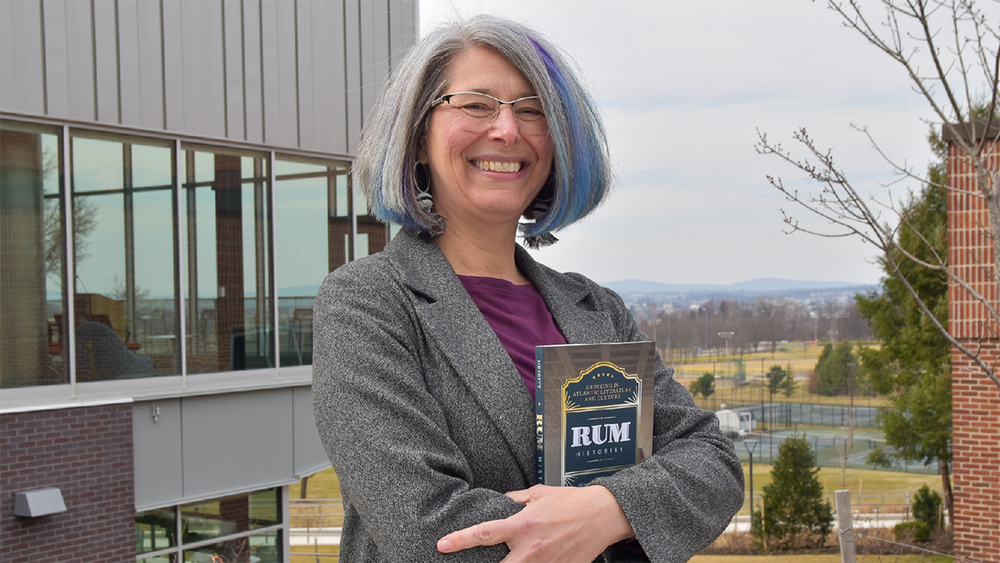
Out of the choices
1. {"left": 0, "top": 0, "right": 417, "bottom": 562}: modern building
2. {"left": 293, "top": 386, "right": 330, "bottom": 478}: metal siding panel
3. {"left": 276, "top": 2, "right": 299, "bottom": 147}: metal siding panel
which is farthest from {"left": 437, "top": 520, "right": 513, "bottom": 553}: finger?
{"left": 276, "top": 2, "right": 299, "bottom": 147}: metal siding panel

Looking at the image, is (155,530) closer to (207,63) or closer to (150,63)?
(150,63)

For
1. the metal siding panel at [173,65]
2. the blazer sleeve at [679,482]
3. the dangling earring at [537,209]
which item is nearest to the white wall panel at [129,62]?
the metal siding panel at [173,65]

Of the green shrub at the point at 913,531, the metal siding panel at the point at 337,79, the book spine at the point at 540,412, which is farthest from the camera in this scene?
the green shrub at the point at 913,531

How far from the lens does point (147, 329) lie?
7617mm

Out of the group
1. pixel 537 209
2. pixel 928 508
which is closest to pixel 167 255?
pixel 537 209

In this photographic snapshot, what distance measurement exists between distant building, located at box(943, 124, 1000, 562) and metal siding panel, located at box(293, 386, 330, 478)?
7420mm

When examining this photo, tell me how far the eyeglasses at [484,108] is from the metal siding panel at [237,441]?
7.10 m

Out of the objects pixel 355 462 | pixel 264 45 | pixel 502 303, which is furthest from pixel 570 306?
pixel 264 45

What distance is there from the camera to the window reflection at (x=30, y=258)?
6.67 metres

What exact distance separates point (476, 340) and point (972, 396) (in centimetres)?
1024

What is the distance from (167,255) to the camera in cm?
776

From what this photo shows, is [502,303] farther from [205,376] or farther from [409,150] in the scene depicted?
[205,376]

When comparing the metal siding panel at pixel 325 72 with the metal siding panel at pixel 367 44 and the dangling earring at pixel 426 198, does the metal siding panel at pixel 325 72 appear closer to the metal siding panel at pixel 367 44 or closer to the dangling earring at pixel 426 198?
the metal siding panel at pixel 367 44

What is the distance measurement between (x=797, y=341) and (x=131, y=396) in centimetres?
4922
